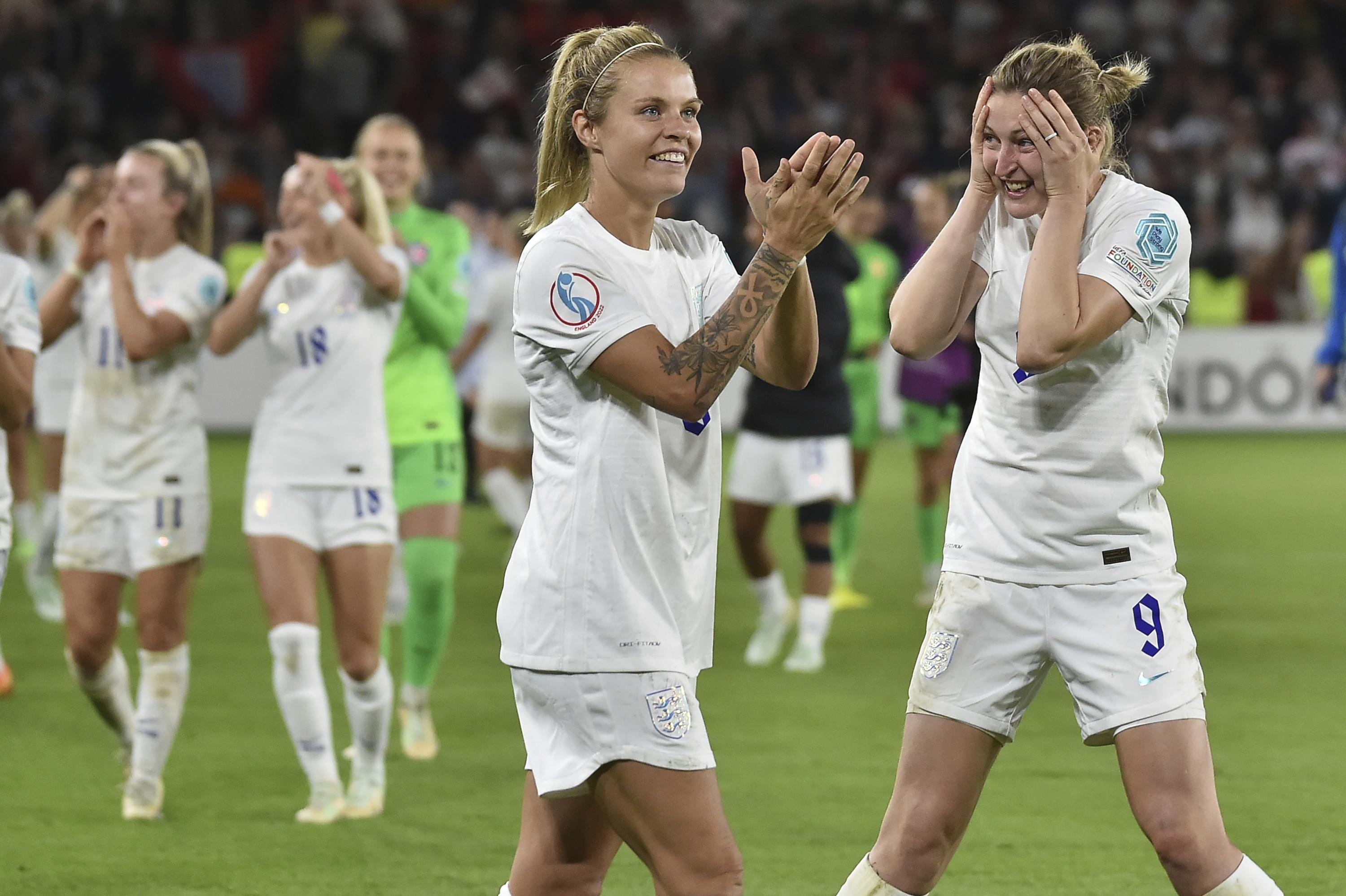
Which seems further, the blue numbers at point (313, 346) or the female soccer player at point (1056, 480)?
the blue numbers at point (313, 346)

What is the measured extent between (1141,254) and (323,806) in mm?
3603

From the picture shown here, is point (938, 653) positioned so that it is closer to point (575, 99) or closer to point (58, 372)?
point (575, 99)

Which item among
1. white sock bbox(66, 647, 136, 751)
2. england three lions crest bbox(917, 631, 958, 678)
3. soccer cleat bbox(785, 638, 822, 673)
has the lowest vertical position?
soccer cleat bbox(785, 638, 822, 673)

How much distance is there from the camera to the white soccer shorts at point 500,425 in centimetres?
1252

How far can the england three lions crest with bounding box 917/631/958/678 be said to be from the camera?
3795mm

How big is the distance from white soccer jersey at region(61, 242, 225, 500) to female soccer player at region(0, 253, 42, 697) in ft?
4.18

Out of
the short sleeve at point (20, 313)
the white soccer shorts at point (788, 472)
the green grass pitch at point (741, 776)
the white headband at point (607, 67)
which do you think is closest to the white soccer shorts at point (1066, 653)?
the white headband at point (607, 67)

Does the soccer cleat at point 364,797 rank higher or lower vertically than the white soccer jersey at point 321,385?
lower

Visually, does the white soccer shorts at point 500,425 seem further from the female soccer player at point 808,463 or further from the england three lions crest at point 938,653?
the england three lions crest at point 938,653

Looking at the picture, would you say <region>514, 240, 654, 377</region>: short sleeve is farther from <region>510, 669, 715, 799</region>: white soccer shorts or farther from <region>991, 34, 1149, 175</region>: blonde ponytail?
<region>991, 34, 1149, 175</region>: blonde ponytail

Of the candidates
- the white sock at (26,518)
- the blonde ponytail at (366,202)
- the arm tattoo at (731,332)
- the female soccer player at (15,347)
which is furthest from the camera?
the white sock at (26,518)

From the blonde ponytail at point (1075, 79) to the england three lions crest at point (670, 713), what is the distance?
148 centimetres

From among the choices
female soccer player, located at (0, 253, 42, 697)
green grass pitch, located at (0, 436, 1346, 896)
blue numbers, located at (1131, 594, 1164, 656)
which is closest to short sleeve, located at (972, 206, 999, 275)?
blue numbers, located at (1131, 594, 1164, 656)

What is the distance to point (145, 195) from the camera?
612 cm
